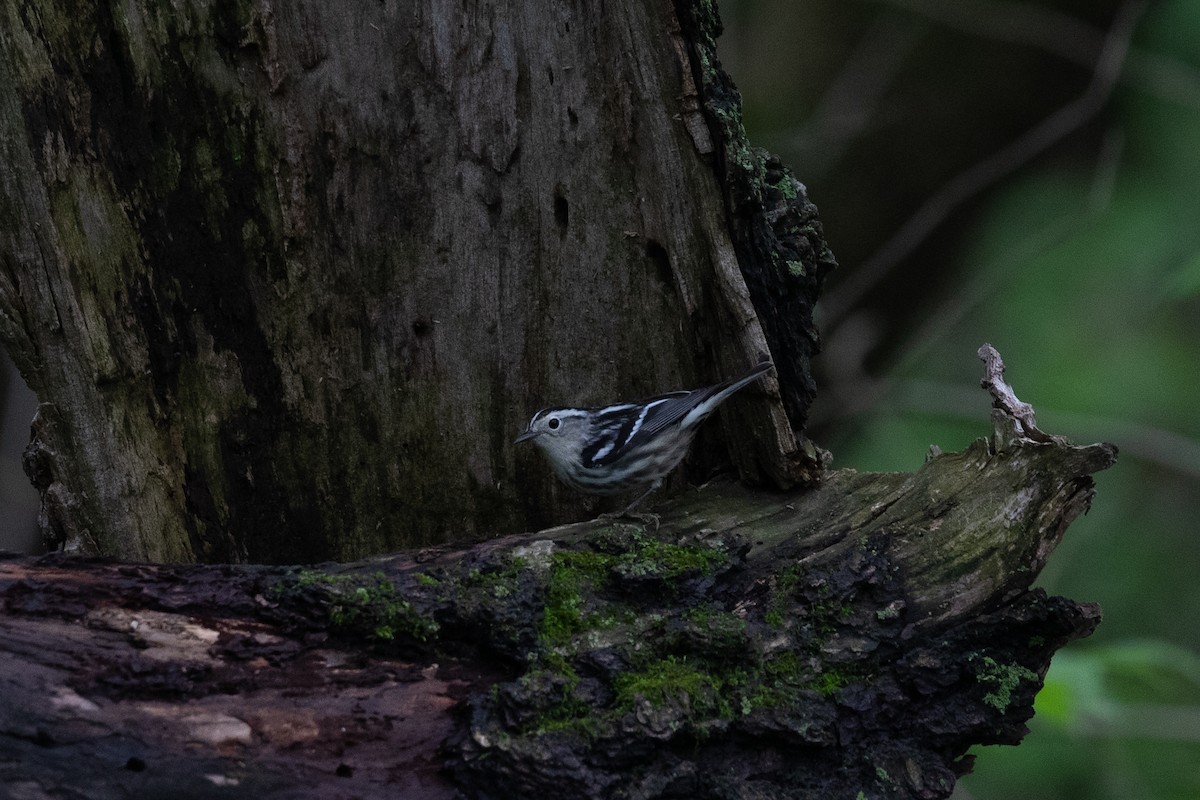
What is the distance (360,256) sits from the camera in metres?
3.33

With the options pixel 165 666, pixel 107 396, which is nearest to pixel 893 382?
pixel 107 396

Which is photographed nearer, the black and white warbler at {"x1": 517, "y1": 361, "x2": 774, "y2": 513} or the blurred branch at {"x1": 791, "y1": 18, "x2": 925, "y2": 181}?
the black and white warbler at {"x1": 517, "y1": 361, "x2": 774, "y2": 513}

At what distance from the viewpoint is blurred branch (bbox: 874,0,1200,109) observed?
18.0ft

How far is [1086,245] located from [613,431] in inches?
146

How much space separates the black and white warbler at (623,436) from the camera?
136 inches

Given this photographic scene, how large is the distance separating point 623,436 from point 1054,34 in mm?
3455

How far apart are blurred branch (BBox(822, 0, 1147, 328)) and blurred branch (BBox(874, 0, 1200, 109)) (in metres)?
0.11

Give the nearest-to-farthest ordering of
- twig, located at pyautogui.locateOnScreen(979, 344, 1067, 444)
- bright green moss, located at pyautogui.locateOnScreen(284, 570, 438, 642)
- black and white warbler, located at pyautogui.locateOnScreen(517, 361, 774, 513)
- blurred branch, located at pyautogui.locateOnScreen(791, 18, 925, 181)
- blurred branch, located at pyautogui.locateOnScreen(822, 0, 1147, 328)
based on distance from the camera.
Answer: bright green moss, located at pyautogui.locateOnScreen(284, 570, 438, 642) < twig, located at pyautogui.locateOnScreen(979, 344, 1067, 444) < black and white warbler, located at pyautogui.locateOnScreen(517, 361, 774, 513) < blurred branch, located at pyautogui.locateOnScreen(822, 0, 1147, 328) < blurred branch, located at pyautogui.locateOnScreen(791, 18, 925, 181)

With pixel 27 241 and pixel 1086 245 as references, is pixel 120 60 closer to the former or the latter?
pixel 27 241

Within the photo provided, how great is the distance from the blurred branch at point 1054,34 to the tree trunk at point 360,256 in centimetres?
280

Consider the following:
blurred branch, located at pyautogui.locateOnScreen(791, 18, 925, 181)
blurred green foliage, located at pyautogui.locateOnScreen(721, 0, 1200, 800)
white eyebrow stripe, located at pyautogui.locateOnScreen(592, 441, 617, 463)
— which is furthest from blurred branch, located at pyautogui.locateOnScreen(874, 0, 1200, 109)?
white eyebrow stripe, located at pyautogui.locateOnScreen(592, 441, 617, 463)

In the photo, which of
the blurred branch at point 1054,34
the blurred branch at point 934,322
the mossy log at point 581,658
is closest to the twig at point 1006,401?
the mossy log at point 581,658

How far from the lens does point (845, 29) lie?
618 cm

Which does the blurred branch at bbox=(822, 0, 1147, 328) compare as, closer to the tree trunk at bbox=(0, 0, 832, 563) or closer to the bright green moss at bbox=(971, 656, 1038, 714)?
the tree trunk at bbox=(0, 0, 832, 563)
